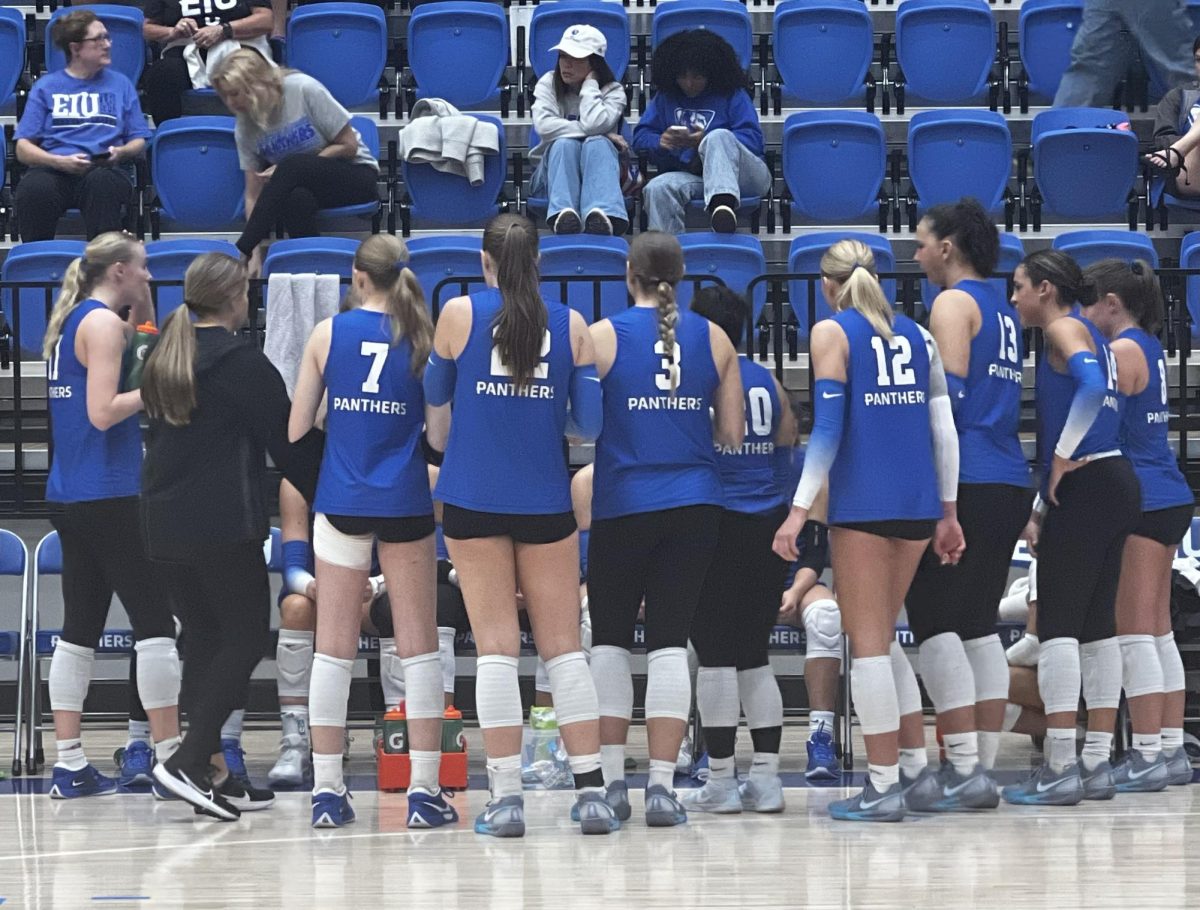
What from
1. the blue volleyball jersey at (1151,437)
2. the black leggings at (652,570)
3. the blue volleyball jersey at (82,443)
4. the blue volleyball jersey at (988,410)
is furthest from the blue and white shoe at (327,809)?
the blue volleyball jersey at (1151,437)

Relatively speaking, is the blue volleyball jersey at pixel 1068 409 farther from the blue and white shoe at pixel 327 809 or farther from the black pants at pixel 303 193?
the black pants at pixel 303 193

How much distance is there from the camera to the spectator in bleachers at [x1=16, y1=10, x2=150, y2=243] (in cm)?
905

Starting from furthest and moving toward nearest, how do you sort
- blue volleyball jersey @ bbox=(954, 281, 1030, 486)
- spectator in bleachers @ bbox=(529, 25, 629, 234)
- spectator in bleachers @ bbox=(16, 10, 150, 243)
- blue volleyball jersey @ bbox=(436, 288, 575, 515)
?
spectator in bleachers @ bbox=(16, 10, 150, 243)
spectator in bleachers @ bbox=(529, 25, 629, 234)
blue volleyball jersey @ bbox=(954, 281, 1030, 486)
blue volleyball jersey @ bbox=(436, 288, 575, 515)

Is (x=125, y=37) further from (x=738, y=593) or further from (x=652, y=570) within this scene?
(x=652, y=570)

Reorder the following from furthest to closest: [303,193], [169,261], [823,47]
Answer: [823,47]
[303,193]
[169,261]

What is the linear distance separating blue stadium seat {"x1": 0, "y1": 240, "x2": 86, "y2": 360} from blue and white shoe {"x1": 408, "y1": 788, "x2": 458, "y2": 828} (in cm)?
381

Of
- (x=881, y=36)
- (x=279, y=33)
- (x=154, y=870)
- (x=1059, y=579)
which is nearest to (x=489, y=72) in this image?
(x=279, y=33)

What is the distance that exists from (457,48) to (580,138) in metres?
1.34

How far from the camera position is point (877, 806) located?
550cm

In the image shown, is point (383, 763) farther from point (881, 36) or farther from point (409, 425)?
point (881, 36)

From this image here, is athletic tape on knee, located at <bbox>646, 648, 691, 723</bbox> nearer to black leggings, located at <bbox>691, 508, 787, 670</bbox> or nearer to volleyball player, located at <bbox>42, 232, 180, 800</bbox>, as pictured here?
black leggings, located at <bbox>691, 508, 787, 670</bbox>

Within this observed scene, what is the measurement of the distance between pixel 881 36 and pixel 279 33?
3.35m

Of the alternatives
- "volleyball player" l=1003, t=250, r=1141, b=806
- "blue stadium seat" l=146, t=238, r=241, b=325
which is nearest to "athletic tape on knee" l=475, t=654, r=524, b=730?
"volleyball player" l=1003, t=250, r=1141, b=806

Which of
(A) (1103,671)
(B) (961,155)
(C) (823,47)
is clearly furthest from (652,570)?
(C) (823,47)
